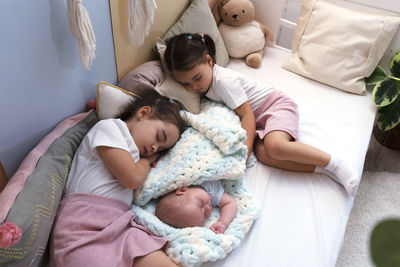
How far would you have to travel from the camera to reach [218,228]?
3.54ft

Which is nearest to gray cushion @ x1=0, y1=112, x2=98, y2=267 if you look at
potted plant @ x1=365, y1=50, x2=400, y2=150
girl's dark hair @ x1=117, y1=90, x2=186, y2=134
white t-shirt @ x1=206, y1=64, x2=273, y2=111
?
girl's dark hair @ x1=117, y1=90, x2=186, y2=134

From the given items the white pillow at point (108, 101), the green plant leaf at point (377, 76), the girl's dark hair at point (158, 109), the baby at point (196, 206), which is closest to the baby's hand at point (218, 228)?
the baby at point (196, 206)

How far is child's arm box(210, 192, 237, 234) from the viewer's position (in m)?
1.08

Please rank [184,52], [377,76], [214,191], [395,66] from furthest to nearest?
1. [377,76]
2. [395,66]
3. [184,52]
4. [214,191]

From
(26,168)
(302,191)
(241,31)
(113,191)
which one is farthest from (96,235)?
(241,31)

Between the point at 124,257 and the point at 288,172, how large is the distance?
742 millimetres

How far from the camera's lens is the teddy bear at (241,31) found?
1865 mm

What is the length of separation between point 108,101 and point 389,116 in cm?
142

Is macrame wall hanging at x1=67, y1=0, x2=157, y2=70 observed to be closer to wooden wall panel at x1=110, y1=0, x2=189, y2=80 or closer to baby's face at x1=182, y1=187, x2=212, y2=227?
wooden wall panel at x1=110, y1=0, x2=189, y2=80

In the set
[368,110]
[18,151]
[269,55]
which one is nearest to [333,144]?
[368,110]

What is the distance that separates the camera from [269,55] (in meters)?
2.04

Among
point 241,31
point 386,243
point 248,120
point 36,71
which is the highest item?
point 386,243

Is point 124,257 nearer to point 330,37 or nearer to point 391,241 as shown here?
point 391,241

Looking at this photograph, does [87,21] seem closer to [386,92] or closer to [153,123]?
[153,123]
